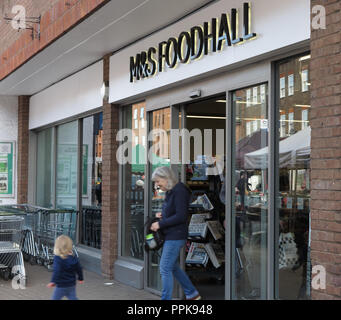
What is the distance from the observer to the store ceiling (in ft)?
23.9

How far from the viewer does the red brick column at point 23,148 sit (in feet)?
49.5

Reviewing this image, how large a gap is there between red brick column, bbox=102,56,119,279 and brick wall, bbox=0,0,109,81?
121 cm

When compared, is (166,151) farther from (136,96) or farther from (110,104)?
(110,104)

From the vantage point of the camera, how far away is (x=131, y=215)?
9.66 m

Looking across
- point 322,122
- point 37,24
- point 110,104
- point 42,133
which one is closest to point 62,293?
point 322,122

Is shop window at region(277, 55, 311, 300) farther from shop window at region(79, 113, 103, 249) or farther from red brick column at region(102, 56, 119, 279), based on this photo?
shop window at region(79, 113, 103, 249)

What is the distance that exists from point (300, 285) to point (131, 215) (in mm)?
4274

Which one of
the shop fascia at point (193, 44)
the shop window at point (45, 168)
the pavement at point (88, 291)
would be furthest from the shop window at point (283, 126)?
the shop window at point (45, 168)

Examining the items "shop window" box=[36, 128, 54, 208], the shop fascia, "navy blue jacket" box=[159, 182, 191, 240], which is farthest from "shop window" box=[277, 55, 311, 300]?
"shop window" box=[36, 128, 54, 208]

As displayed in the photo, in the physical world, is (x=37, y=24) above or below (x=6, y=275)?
above

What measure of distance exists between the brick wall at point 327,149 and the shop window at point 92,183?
621cm

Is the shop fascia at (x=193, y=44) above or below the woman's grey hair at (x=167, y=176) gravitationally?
above

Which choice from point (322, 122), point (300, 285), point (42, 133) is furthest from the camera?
point (42, 133)

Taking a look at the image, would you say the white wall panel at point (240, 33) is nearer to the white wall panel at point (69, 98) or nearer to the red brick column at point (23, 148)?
the white wall panel at point (69, 98)
